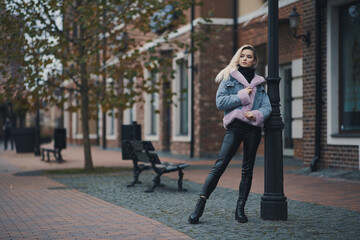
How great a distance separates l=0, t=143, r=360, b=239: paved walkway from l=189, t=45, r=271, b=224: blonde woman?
81 centimetres

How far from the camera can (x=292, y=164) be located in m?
13.8

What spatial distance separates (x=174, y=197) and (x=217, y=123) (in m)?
9.27

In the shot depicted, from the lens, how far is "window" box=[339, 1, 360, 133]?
10.7m

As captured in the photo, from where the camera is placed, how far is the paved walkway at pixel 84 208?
5609mm

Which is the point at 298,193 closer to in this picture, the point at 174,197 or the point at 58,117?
the point at 174,197

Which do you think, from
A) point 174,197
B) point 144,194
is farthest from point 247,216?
point 144,194

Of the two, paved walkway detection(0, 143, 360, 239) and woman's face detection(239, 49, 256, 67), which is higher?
woman's face detection(239, 49, 256, 67)

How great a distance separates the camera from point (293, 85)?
1479 centimetres

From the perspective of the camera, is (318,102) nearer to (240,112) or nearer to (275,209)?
(275,209)

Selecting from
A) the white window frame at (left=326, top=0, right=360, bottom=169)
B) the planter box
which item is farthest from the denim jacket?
the planter box

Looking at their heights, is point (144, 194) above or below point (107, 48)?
below

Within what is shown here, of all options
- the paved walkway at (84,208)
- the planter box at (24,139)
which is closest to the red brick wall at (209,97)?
the paved walkway at (84,208)

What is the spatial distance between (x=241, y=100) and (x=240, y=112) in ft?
0.44

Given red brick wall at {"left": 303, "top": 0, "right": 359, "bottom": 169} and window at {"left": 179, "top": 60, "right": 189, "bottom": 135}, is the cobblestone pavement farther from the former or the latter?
window at {"left": 179, "top": 60, "right": 189, "bottom": 135}
